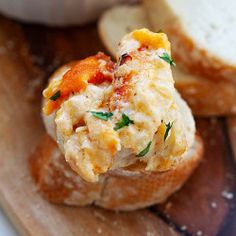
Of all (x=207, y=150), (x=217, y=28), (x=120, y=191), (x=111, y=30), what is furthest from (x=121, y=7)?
(x=120, y=191)

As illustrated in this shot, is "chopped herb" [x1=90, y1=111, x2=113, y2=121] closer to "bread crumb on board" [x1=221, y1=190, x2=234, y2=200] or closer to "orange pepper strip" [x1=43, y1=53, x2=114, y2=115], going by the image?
"orange pepper strip" [x1=43, y1=53, x2=114, y2=115]

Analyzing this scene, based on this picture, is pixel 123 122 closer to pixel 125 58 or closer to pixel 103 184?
pixel 125 58

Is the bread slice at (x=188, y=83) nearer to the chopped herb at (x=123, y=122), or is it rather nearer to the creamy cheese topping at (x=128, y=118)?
the creamy cheese topping at (x=128, y=118)

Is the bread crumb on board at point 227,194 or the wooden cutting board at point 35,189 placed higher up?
the wooden cutting board at point 35,189

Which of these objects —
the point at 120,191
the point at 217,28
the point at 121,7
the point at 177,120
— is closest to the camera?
the point at 177,120

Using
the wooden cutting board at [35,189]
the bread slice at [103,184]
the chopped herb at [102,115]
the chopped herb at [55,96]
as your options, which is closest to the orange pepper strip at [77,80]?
the chopped herb at [55,96]

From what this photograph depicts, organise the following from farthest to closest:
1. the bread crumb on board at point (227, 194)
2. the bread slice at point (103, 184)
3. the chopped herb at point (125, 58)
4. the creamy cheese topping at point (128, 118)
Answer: the bread crumb on board at point (227, 194)
the bread slice at point (103, 184)
the chopped herb at point (125, 58)
the creamy cheese topping at point (128, 118)

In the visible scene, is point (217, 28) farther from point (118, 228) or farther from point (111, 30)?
point (118, 228)
